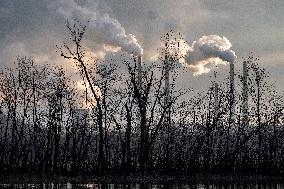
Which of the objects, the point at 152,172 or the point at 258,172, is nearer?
the point at 152,172

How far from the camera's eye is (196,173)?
55250 millimetres

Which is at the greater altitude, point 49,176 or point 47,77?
point 47,77

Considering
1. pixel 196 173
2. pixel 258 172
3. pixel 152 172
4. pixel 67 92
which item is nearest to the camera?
pixel 152 172

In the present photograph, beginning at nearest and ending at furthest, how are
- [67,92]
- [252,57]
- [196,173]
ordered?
[196,173] → [252,57] → [67,92]

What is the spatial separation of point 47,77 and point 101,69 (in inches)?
424

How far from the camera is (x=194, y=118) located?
77.4 m

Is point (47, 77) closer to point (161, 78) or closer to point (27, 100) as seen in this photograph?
point (27, 100)

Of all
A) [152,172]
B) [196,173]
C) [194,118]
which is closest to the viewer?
[152,172]

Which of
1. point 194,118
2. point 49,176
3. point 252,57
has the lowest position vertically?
point 49,176

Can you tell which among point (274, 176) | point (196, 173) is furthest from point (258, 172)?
point (196, 173)

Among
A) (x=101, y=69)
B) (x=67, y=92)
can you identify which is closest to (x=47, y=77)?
(x=67, y=92)

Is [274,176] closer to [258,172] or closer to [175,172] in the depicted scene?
[258,172]

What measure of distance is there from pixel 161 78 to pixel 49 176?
15.9 metres

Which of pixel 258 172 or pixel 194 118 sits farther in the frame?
pixel 194 118
